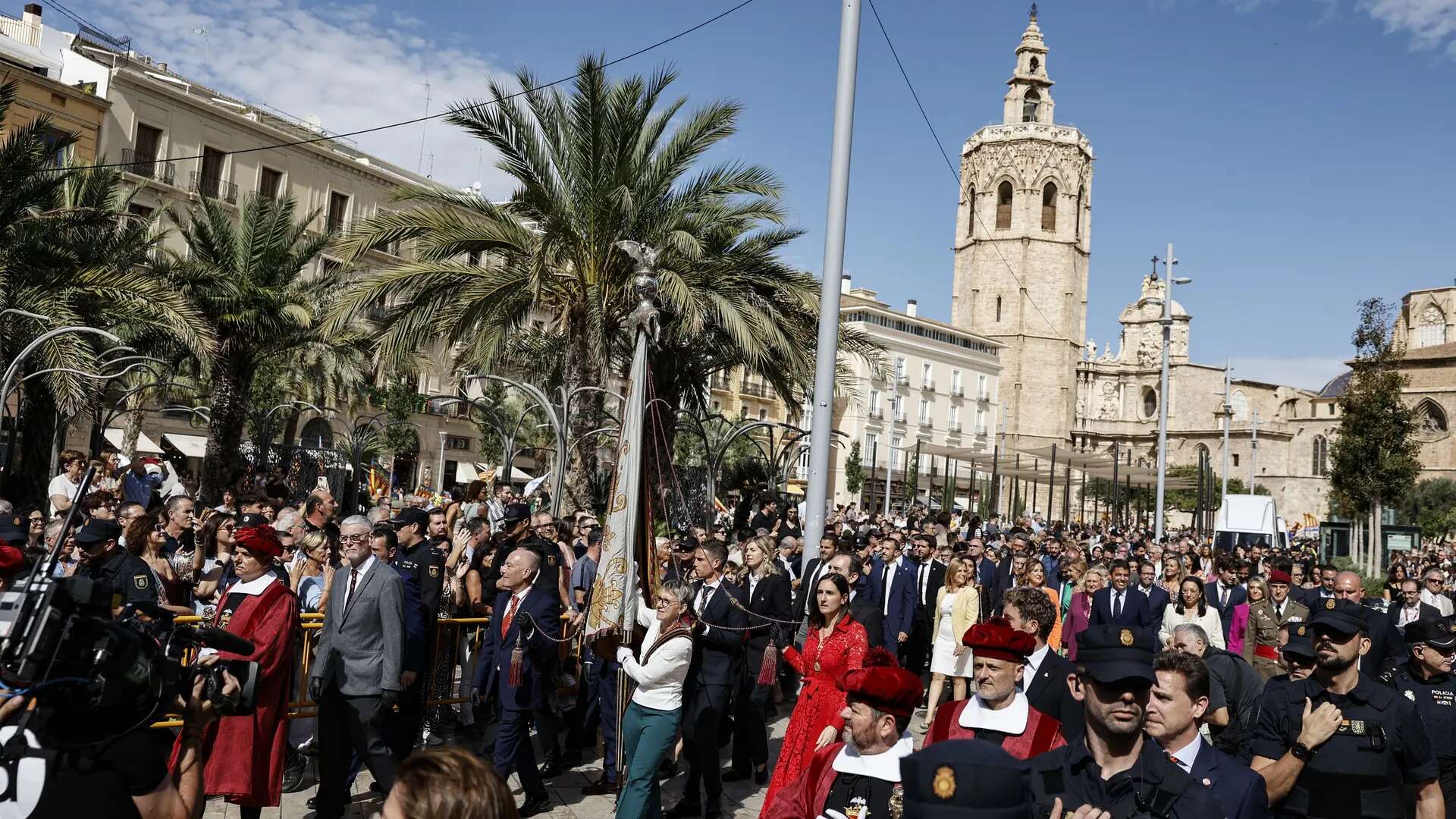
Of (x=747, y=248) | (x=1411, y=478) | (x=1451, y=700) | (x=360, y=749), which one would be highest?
(x=747, y=248)

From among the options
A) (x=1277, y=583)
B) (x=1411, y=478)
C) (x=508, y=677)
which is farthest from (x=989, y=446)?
(x=508, y=677)

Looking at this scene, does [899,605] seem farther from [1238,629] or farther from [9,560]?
[9,560]

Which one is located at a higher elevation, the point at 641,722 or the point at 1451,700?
the point at 1451,700

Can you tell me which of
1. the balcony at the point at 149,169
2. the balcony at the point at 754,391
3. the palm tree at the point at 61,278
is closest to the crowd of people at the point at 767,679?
the palm tree at the point at 61,278

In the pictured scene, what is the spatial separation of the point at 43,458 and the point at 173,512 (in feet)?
47.1

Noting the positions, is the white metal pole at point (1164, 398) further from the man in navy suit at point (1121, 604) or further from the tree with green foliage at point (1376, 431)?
the man in navy suit at point (1121, 604)

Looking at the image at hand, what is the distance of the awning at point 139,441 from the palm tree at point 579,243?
2678cm

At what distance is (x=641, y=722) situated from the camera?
6352 millimetres

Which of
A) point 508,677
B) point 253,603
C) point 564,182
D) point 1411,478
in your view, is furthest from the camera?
point 1411,478

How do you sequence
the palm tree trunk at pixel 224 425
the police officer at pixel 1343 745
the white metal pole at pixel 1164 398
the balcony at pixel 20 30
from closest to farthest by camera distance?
the police officer at pixel 1343 745, the palm tree trunk at pixel 224 425, the white metal pole at pixel 1164 398, the balcony at pixel 20 30

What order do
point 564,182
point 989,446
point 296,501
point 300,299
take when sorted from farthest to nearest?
point 989,446 < point 300,299 < point 296,501 < point 564,182

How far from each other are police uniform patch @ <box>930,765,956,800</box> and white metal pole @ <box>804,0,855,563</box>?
7070mm

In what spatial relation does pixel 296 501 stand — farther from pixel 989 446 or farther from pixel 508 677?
pixel 989 446

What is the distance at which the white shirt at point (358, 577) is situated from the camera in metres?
6.55
